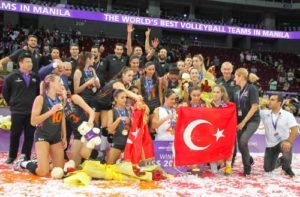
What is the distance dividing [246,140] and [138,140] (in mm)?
1534

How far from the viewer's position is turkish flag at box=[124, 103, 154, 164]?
532cm

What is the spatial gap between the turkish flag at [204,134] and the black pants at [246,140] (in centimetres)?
13

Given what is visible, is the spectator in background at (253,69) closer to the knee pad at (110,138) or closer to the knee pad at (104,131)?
the knee pad at (104,131)

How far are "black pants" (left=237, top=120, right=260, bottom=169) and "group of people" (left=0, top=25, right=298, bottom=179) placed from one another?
0.04 feet

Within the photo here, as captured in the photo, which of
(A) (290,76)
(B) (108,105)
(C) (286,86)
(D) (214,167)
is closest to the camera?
(D) (214,167)

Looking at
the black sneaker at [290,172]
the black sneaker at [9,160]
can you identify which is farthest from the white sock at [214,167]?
the black sneaker at [9,160]

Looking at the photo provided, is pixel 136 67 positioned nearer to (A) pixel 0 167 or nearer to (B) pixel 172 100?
(B) pixel 172 100

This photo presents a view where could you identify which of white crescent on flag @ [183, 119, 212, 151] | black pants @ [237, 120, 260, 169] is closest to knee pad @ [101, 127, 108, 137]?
white crescent on flag @ [183, 119, 212, 151]

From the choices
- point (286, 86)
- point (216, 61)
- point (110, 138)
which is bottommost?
point (110, 138)

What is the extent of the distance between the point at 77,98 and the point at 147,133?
3.38 feet

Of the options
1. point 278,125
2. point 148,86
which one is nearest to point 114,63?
point 148,86

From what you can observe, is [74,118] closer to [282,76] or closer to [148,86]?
[148,86]

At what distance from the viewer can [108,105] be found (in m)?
6.08

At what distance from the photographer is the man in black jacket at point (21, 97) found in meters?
5.73
